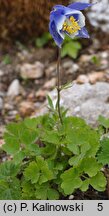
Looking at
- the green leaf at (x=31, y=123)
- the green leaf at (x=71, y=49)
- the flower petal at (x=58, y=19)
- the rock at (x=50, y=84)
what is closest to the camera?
the flower petal at (x=58, y=19)

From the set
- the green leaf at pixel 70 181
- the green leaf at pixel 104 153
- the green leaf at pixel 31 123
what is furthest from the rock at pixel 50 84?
the green leaf at pixel 70 181

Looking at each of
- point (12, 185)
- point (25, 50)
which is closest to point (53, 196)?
point (12, 185)

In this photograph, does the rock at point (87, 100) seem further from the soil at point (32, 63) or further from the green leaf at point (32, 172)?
the green leaf at point (32, 172)

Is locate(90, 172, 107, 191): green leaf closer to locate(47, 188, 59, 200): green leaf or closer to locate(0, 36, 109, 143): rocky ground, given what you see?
locate(47, 188, 59, 200): green leaf

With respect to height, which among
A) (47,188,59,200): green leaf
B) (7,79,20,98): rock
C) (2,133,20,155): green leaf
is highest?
(2,133,20,155): green leaf

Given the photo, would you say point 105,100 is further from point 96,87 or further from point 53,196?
point 53,196

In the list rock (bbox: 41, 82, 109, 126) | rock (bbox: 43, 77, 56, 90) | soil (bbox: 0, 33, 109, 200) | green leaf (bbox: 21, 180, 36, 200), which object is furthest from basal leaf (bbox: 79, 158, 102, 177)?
rock (bbox: 43, 77, 56, 90)

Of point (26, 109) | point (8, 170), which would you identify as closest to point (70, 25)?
point (8, 170)
